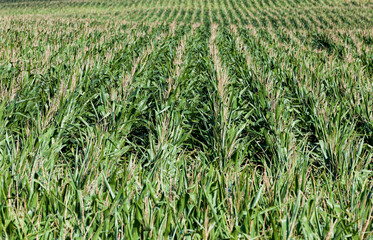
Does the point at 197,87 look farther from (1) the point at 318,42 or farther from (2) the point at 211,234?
(1) the point at 318,42

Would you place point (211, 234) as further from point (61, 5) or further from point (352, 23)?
point (61, 5)

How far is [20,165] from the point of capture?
1953 mm

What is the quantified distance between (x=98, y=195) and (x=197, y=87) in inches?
112

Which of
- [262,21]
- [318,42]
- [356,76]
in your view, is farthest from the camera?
[262,21]

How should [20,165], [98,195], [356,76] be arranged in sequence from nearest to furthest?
[98,195], [20,165], [356,76]

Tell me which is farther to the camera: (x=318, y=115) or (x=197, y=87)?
(x=197, y=87)

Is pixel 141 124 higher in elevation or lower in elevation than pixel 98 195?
lower

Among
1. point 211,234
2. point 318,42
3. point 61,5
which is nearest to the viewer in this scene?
point 211,234

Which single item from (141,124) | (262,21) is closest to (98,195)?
(141,124)

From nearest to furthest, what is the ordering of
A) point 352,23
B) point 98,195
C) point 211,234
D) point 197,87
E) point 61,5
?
point 211,234
point 98,195
point 197,87
point 352,23
point 61,5

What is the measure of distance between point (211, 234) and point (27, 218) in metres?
0.92

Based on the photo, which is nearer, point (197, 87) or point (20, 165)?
point (20, 165)

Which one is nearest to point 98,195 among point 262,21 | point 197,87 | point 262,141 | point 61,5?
point 262,141

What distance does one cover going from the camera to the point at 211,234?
1.44 m
